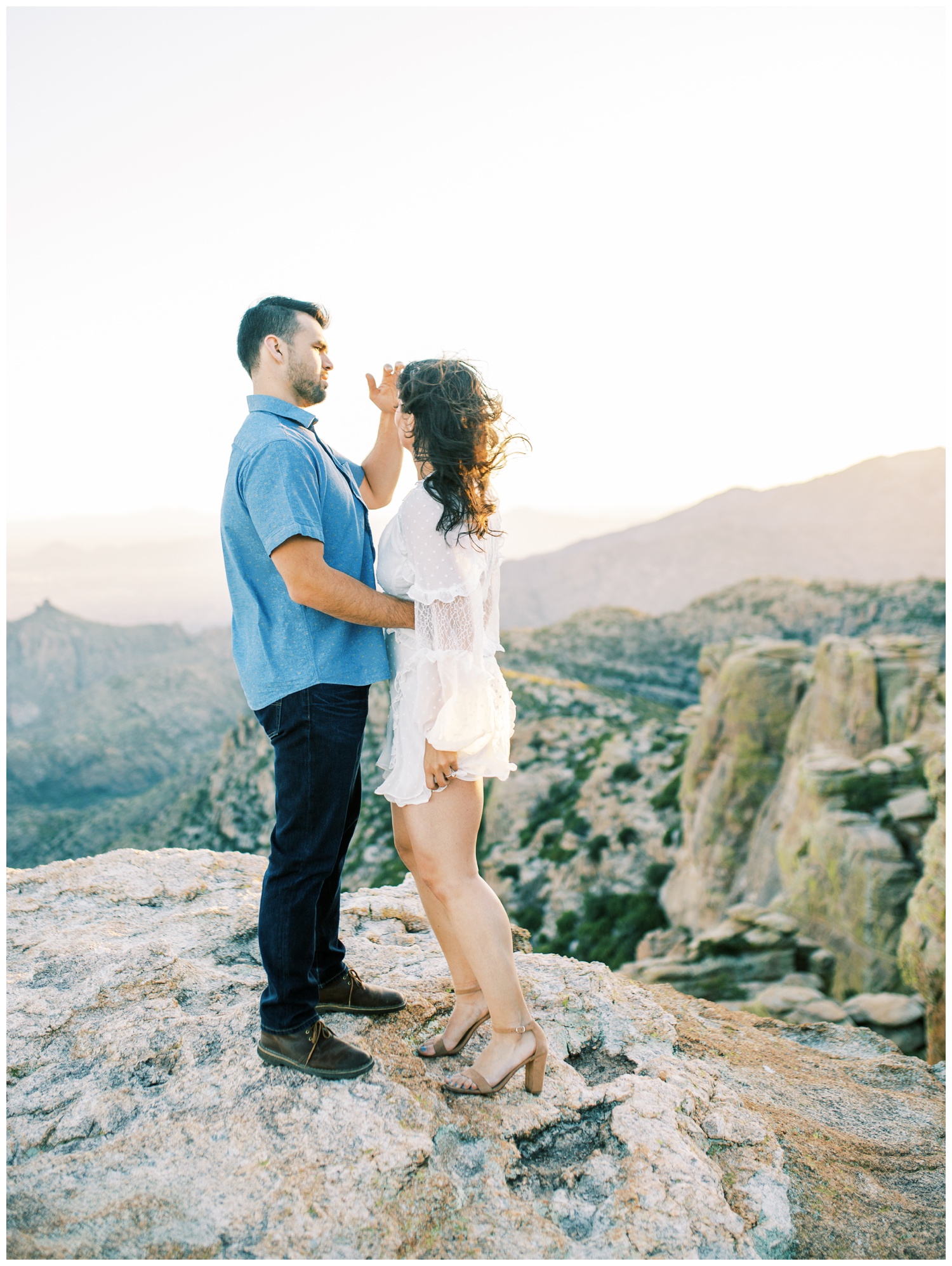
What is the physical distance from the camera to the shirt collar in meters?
3.01

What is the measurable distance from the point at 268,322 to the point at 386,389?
0.62m

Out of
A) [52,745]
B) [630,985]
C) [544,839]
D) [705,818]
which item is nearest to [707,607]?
[544,839]

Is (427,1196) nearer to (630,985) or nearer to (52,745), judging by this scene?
(630,985)

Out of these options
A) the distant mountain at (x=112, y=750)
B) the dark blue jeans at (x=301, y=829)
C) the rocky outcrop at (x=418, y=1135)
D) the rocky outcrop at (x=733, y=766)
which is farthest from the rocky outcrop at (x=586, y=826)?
the distant mountain at (x=112, y=750)

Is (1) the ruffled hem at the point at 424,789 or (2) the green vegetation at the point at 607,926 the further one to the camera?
(2) the green vegetation at the point at 607,926

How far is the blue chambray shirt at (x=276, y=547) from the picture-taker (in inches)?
110

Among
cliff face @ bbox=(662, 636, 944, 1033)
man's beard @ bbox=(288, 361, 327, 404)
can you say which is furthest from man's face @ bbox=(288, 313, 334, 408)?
cliff face @ bbox=(662, 636, 944, 1033)

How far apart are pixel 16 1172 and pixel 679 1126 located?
230 cm

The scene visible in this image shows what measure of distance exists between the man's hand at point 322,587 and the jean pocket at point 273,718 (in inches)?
15.7

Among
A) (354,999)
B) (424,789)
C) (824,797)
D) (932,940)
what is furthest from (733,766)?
(424,789)

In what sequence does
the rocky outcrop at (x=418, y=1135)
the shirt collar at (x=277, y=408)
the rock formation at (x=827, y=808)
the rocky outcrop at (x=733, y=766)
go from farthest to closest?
the rocky outcrop at (x=733, y=766), the rock formation at (x=827, y=808), the shirt collar at (x=277, y=408), the rocky outcrop at (x=418, y=1135)

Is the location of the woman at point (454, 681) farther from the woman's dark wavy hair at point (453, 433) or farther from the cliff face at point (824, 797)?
the cliff face at point (824, 797)

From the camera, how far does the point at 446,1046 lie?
3217 mm

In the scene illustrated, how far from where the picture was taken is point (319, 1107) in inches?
110
